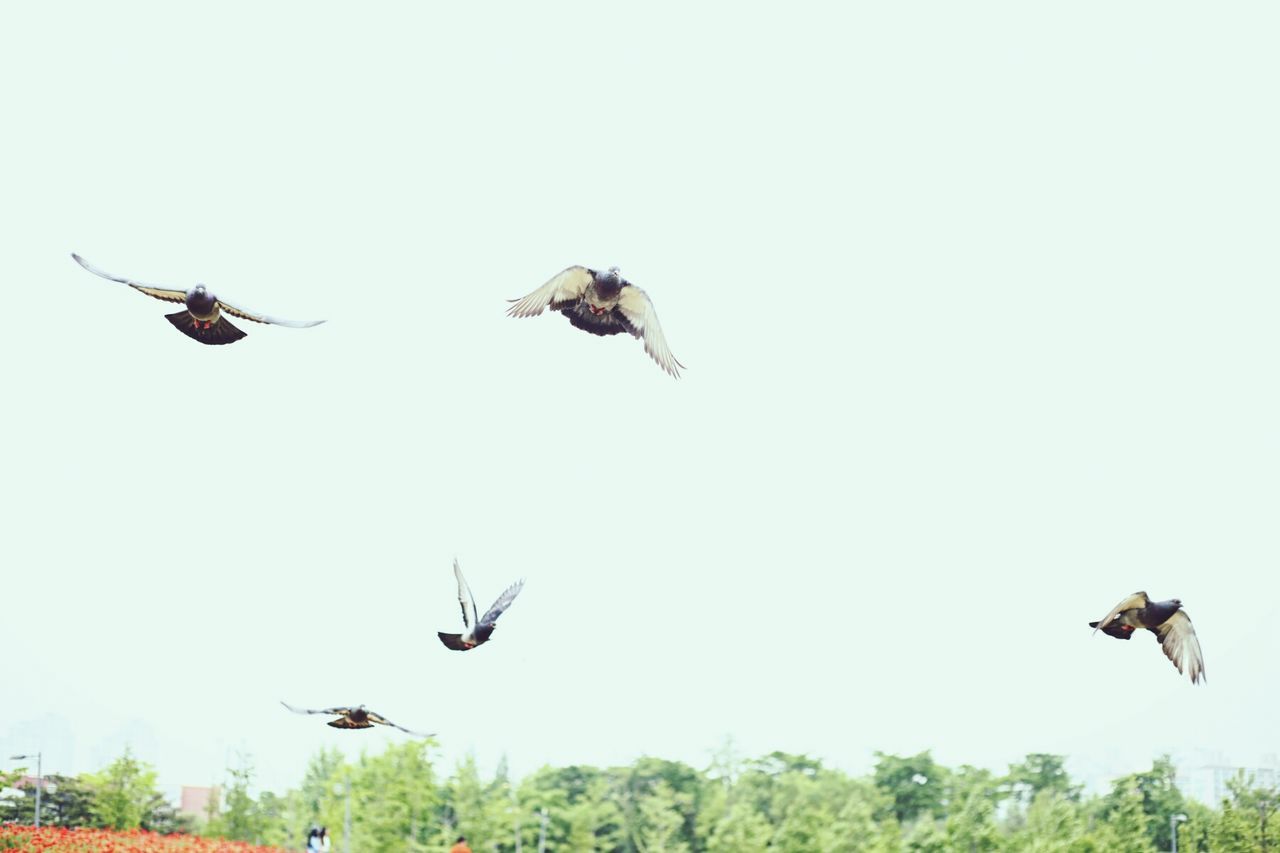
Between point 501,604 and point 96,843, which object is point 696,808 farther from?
point 501,604

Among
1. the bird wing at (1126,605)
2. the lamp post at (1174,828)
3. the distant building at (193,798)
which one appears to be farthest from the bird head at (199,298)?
the lamp post at (1174,828)

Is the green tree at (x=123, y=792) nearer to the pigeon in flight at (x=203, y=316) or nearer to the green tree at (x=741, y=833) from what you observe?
the green tree at (x=741, y=833)

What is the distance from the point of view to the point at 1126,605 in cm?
1019

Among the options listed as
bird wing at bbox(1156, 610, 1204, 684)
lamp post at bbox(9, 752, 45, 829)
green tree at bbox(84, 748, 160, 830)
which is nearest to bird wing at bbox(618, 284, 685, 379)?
bird wing at bbox(1156, 610, 1204, 684)

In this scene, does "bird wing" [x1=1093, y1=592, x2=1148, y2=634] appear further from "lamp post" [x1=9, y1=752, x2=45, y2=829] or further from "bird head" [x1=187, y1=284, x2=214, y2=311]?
"lamp post" [x1=9, y1=752, x2=45, y2=829]

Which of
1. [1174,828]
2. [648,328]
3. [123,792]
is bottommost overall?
[1174,828]

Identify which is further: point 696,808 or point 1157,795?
point 696,808

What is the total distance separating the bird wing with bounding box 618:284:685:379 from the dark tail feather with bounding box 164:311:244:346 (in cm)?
330

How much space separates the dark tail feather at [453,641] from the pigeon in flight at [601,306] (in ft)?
9.26

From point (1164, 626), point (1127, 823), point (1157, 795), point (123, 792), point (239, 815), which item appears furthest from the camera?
point (1157, 795)

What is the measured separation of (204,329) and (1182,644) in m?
8.34

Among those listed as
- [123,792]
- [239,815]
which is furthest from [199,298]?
[239,815]

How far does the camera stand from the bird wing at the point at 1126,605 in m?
10.0

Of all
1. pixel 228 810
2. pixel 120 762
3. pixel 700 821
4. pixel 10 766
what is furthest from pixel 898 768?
pixel 10 766
